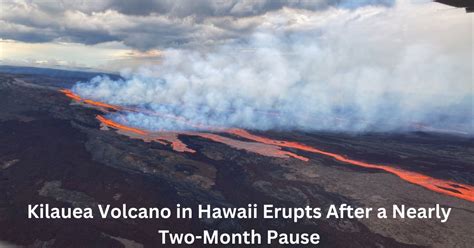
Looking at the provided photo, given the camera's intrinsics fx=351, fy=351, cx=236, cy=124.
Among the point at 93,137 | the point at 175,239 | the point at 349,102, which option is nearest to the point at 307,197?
the point at 175,239

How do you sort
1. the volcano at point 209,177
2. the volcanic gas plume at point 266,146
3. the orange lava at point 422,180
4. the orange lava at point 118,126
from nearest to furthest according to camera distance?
1. the volcano at point 209,177
2. the orange lava at point 422,180
3. the volcanic gas plume at point 266,146
4. the orange lava at point 118,126

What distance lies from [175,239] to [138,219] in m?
4.23

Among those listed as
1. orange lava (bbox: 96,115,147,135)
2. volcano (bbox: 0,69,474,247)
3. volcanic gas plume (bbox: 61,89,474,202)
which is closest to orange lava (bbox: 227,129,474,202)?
volcanic gas plume (bbox: 61,89,474,202)

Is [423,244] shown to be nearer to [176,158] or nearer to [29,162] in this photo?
[176,158]

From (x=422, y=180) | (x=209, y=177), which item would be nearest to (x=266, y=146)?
(x=209, y=177)

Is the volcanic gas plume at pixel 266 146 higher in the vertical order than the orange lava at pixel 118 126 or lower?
lower

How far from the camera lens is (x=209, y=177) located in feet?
123

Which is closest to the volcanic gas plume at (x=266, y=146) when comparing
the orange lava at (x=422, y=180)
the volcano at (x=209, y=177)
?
the orange lava at (x=422, y=180)

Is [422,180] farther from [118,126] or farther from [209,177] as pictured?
[118,126]

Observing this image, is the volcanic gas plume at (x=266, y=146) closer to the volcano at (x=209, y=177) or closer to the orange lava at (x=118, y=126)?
the orange lava at (x=118, y=126)

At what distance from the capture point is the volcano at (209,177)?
26094 millimetres

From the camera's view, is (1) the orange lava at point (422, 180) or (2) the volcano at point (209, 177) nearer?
(2) the volcano at point (209, 177)

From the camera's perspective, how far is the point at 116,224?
2595 centimetres

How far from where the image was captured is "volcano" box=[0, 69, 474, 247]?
26.1m
